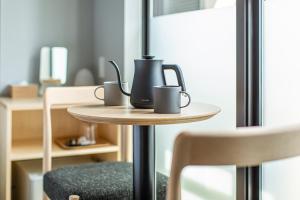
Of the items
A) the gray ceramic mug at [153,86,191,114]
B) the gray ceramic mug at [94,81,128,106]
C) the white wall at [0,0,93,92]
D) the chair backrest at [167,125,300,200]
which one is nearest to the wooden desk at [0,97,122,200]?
the white wall at [0,0,93,92]

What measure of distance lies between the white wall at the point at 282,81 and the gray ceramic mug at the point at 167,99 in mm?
466

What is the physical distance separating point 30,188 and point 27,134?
1.62 ft

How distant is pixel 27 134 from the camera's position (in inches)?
105

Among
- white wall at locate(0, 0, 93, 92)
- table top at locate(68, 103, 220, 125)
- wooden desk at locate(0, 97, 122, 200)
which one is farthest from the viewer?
white wall at locate(0, 0, 93, 92)

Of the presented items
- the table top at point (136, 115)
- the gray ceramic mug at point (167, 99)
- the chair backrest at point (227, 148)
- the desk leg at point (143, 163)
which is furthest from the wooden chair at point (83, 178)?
the chair backrest at point (227, 148)

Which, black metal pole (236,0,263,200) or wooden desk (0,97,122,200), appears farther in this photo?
wooden desk (0,97,122,200)

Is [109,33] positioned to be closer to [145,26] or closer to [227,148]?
[145,26]

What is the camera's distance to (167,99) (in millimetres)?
1353

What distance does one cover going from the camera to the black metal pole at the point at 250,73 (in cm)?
166

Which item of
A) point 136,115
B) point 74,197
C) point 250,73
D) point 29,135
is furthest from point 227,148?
point 29,135

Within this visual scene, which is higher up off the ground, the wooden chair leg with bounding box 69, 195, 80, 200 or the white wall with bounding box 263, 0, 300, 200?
the white wall with bounding box 263, 0, 300, 200

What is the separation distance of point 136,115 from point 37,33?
1.66 meters

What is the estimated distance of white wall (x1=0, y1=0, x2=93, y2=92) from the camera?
8.73ft

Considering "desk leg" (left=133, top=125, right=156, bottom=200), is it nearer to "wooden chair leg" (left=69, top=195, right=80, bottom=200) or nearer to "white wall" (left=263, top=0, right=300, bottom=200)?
"wooden chair leg" (left=69, top=195, right=80, bottom=200)
